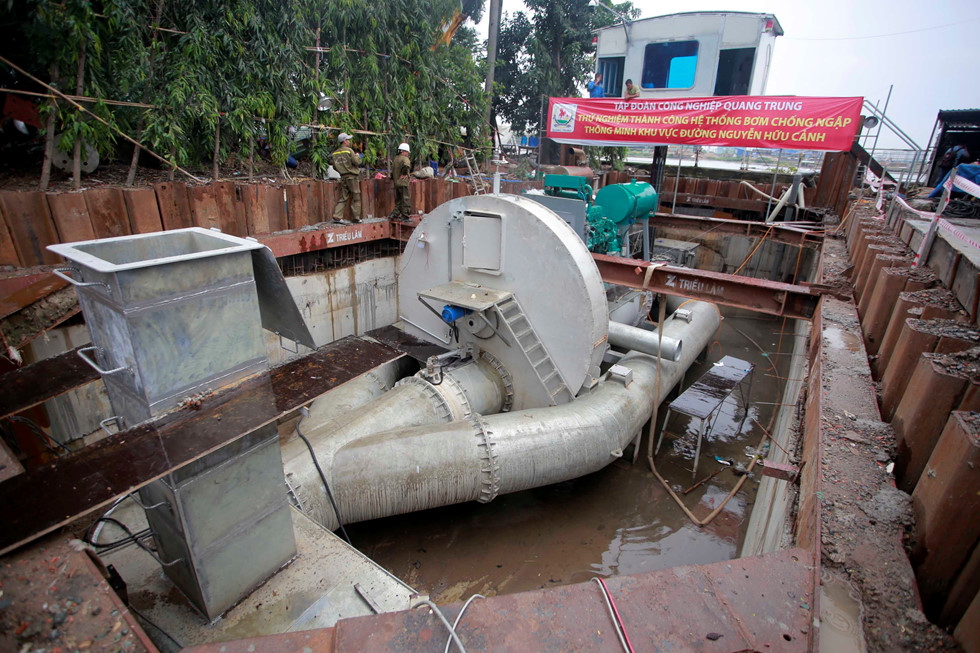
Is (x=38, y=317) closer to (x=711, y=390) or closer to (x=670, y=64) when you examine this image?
(x=711, y=390)

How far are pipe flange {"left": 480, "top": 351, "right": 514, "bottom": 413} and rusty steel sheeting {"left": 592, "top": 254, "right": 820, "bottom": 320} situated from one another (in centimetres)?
226

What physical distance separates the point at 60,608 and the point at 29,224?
20.7 ft

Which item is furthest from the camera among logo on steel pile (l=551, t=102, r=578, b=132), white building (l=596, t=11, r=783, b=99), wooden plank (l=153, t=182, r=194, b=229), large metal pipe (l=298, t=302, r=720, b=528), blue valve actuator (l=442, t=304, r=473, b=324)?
white building (l=596, t=11, r=783, b=99)

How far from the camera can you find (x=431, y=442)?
17.7ft

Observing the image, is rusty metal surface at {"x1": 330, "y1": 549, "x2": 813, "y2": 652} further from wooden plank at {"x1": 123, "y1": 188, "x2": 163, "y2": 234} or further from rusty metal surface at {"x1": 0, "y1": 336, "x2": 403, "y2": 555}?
wooden plank at {"x1": 123, "y1": 188, "x2": 163, "y2": 234}

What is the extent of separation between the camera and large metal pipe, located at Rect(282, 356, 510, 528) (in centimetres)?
502

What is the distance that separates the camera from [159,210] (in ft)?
23.9

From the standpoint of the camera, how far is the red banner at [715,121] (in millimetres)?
10883

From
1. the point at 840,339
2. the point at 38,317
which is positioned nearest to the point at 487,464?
the point at 840,339

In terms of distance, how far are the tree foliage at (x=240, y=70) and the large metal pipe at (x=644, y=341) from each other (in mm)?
7879

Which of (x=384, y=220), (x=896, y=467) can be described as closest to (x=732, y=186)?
(x=384, y=220)

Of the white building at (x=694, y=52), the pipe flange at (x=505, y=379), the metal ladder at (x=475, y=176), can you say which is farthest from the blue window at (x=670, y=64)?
the pipe flange at (x=505, y=379)

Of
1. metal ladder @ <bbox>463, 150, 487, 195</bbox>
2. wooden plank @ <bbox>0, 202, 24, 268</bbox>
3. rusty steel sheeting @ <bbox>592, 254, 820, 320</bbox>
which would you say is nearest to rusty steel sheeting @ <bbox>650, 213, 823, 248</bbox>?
metal ladder @ <bbox>463, 150, 487, 195</bbox>

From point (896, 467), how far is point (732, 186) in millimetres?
15513
